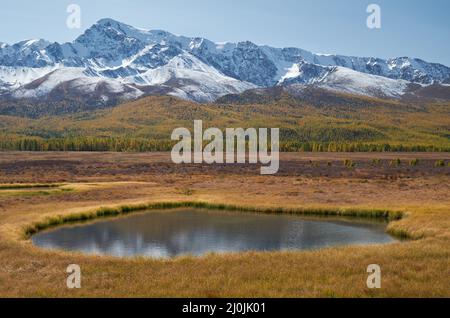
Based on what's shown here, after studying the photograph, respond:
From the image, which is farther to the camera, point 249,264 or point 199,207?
point 199,207

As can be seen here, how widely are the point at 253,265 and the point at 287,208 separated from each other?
3483cm

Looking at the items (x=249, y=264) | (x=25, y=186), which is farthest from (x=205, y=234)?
(x=25, y=186)

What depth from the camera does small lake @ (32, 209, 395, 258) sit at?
144ft

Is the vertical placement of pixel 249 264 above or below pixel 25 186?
above

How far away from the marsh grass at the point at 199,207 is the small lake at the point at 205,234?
234cm

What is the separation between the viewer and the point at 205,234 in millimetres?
51031

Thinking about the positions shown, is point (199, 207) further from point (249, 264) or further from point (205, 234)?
point (249, 264)

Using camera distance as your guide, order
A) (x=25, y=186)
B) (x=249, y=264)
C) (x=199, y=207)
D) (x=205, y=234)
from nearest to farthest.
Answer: (x=249, y=264) < (x=205, y=234) < (x=199, y=207) < (x=25, y=186)

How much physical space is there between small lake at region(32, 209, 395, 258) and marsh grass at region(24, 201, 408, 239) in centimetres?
234

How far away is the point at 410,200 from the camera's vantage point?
2699 inches

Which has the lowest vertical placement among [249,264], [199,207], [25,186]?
[199,207]

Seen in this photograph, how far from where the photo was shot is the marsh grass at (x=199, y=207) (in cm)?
5619

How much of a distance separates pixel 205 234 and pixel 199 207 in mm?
19992
